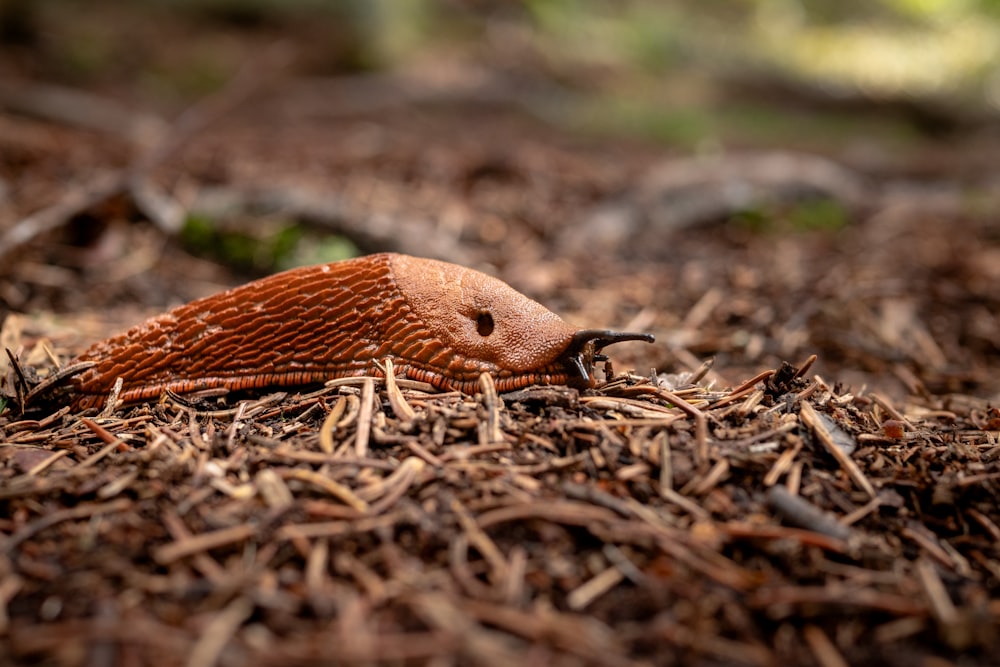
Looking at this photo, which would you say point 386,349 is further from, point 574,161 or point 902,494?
point 574,161

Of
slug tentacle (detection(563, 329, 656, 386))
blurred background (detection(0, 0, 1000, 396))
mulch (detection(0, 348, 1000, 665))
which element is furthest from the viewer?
blurred background (detection(0, 0, 1000, 396))

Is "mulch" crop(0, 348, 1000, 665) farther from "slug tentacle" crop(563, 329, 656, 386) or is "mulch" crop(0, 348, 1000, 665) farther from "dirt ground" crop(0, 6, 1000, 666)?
"slug tentacle" crop(563, 329, 656, 386)

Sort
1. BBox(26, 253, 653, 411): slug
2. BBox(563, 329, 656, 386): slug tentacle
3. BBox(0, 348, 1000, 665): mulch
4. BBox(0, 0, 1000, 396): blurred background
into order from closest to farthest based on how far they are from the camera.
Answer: BBox(0, 348, 1000, 665): mulch < BBox(563, 329, 656, 386): slug tentacle < BBox(26, 253, 653, 411): slug < BBox(0, 0, 1000, 396): blurred background

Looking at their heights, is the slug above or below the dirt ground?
above

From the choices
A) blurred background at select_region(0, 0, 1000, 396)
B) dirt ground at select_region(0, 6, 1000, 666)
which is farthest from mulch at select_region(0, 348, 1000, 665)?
blurred background at select_region(0, 0, 1000, 396)

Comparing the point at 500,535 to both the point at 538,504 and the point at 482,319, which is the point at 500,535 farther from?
the point at 482,319

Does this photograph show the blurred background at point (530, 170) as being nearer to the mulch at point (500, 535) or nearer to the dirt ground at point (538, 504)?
the dirt ground at point (538, 504)

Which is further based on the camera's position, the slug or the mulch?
the slug
